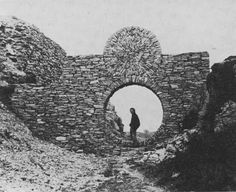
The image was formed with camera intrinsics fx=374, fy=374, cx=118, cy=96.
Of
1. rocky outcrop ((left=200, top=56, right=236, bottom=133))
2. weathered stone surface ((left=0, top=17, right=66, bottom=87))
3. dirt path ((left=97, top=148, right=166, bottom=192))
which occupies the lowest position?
dirt path ((left=97, top=148, right=166, bottom=192))

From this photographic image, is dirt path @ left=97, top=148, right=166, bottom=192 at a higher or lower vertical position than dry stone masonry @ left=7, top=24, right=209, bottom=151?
lower

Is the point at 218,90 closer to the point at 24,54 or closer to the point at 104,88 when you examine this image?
the point at 104,88

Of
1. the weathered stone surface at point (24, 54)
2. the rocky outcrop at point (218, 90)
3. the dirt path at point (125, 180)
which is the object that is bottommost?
the dirt path at point (125, 180)

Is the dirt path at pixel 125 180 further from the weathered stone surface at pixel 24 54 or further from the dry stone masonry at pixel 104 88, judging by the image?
the weathered stone surface at pixel 24 54

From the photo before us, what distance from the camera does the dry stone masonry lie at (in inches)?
443

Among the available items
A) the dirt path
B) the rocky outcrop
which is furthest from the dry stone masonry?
the rocky outcrop

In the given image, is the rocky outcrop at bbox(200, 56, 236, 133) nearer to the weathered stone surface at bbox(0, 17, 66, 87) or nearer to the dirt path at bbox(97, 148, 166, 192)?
the dirt path at bbox(97, 148, 166, 192)

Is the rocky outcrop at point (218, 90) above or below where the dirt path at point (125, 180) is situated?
above

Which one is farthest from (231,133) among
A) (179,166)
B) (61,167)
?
(61,167)

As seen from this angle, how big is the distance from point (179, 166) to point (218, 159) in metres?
0.87

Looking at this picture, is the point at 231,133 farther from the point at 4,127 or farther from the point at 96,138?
the point at 4,127

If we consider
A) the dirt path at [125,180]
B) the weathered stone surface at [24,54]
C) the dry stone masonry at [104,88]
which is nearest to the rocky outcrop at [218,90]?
the dry stone masonry at [104,88]

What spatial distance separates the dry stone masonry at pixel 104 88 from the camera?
36.9 feet

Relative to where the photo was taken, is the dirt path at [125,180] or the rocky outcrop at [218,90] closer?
the dirt path at [125,180]
